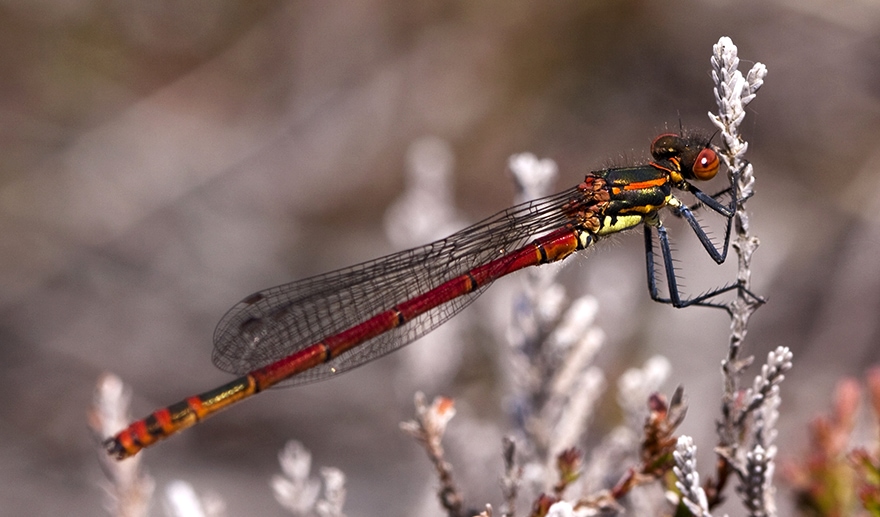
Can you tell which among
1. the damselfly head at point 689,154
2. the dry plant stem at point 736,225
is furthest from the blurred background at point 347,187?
the dry plant stem at point 736,225

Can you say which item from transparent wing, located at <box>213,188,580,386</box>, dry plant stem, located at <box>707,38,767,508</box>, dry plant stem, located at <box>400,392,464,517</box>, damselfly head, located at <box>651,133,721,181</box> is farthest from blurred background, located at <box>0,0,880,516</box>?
dry plant stem, located at <box>707,38,767,508</box>

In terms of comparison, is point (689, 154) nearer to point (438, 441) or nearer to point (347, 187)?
point (438, 441)

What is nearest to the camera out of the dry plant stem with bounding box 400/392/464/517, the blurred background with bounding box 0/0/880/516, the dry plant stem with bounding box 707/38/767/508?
the dry plant stem with bounding box 707/38/767/508

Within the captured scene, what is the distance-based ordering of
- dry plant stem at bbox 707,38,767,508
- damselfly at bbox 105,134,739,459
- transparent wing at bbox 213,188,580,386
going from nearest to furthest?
dry plant stem at bbox 707,38,767,508 → damselfly at bbox 105,134,739,459 → transparent wing at bbox 213,188,580,386

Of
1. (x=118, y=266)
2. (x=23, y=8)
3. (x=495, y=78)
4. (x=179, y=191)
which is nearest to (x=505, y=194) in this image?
(x=495, y=78)

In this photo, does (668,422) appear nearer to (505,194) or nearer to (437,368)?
(437,368)

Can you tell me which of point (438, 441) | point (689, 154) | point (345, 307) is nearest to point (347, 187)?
point (345, 307)

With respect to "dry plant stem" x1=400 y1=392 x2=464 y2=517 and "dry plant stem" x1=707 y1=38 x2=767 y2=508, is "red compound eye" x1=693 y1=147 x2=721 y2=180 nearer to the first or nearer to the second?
"dry plant stem" x1=707 y1=38 x2=767 y2=508

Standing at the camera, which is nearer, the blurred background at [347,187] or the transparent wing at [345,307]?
the transparent wing at [345,307]

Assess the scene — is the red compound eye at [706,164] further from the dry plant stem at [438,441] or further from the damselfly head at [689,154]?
the dry plant stem at [438,441]
